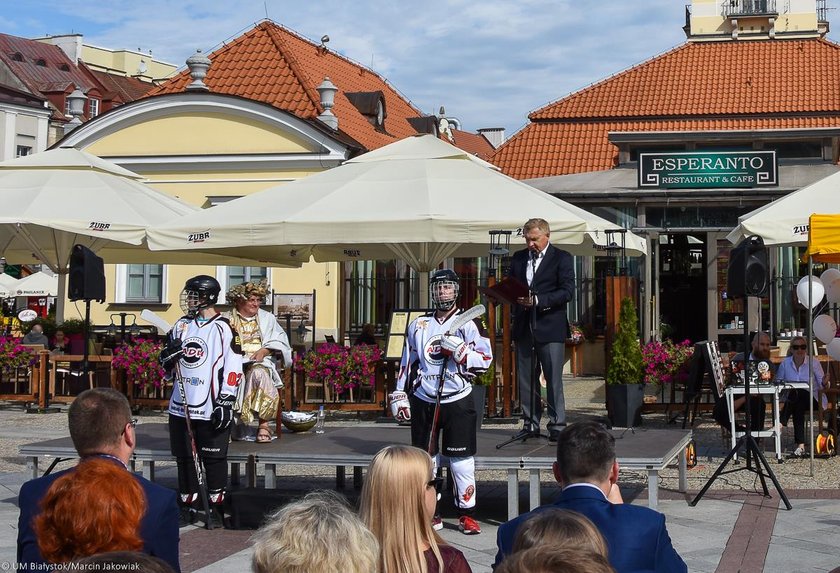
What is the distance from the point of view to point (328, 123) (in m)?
28.3

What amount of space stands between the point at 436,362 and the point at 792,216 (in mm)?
5395

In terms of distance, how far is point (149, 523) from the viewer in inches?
164

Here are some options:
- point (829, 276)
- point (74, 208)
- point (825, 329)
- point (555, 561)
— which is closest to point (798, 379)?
point (825, 329)

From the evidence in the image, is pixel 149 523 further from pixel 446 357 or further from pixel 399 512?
pixel 446 357

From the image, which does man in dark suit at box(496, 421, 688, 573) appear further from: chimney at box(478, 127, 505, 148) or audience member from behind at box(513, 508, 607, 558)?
chimney at box(478, 127, 505, 148)

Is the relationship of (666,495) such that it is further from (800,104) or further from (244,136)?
(800,104)

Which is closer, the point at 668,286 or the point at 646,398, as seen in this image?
the point at 646,398

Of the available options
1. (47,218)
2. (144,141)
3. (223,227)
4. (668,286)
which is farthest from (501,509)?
(144,141)

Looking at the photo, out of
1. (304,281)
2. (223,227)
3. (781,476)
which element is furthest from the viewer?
(304,281)

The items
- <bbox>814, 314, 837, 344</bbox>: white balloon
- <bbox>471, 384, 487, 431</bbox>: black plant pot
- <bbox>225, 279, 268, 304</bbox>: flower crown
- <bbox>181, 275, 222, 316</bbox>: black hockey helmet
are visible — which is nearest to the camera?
<bbox>181, 275, 222, 316</bbox>: black hockey helmet

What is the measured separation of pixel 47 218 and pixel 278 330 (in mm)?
6952

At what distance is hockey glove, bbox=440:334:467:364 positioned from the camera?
27.8ft

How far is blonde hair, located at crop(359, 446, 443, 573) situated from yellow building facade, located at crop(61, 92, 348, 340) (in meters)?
22.5

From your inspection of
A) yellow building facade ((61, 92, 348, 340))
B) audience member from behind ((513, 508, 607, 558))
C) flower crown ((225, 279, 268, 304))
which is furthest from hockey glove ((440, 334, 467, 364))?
yellow building facade ((61, 92, 348, 340))
